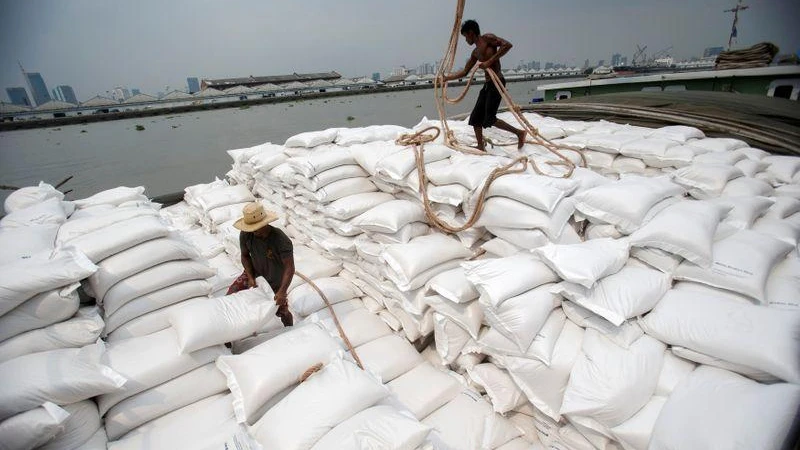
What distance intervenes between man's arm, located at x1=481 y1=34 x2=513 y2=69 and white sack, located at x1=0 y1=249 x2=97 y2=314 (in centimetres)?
303

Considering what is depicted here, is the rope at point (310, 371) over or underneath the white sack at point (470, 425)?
over

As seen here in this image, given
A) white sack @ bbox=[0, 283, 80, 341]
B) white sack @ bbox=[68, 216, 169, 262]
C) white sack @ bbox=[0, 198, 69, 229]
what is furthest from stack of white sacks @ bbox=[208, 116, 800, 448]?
white sack @ bbox=[0, 198, 69, 229]

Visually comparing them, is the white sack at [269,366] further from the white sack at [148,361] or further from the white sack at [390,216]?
the white sack at [390,216]

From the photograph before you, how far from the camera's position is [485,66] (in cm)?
281

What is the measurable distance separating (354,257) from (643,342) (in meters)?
1.96

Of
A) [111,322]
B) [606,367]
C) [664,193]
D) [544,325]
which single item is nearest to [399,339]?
[544,325]

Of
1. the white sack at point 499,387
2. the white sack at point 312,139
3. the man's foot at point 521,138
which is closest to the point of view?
the white sack at point 499,387

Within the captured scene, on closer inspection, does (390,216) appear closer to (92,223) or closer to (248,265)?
(248,265)

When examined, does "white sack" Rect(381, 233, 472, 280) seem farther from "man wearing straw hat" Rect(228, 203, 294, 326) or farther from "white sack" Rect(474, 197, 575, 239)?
"man wearing straw hat" Rect(228, 203, 294, 326)

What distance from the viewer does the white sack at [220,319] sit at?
1.68 meters

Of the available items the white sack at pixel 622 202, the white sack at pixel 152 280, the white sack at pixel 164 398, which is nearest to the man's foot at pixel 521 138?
the white sack at pixel 622 202

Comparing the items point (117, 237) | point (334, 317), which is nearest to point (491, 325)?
point (334, 317)

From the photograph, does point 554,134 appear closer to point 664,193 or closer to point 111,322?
point 664,193

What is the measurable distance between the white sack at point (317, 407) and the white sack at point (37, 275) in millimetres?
1234
